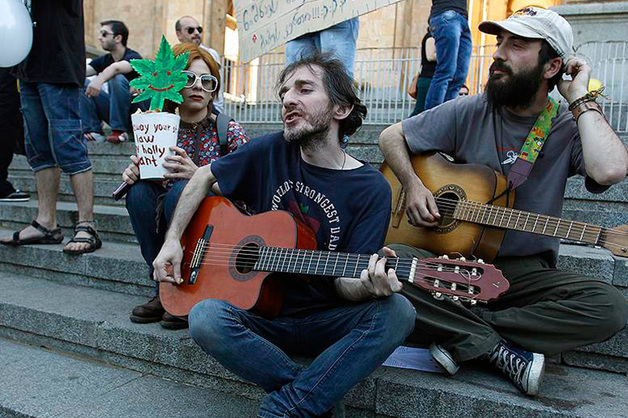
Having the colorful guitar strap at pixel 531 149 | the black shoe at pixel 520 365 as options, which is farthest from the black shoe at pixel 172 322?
the colorful guitar strap at pixel 531 149

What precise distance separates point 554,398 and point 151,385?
1.72m

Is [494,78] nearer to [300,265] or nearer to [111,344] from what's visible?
[300,265]

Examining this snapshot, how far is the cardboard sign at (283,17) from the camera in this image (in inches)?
131

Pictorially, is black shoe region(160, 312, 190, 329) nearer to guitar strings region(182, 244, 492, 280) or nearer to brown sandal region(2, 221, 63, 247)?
guitar strings region(182, 244, 492, 280)

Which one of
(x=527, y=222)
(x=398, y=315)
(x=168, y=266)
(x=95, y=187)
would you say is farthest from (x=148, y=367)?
(x=95, y=187)

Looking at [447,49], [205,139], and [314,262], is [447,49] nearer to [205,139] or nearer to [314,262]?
[205,139]

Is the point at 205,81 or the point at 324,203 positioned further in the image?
the point at 205,81

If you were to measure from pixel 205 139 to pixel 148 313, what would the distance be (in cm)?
96

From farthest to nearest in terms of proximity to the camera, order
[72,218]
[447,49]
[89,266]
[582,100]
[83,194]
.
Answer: [447,49]
[72,218]
[83,194]
[89,266]
[582,100]

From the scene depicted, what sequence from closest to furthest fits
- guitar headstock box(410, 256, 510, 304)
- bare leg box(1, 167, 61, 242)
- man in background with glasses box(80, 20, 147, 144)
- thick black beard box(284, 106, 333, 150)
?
guitar headstock box(410, 256, 510, 304), thick black beard box(284, 106, 333, 150), bare leg box(1, 167, 61, 242), man in background with glasses box(80, 20, 147, 144)

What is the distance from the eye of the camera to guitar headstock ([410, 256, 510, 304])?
1.81 meters

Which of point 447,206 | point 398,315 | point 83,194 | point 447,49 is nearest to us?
point 398,315

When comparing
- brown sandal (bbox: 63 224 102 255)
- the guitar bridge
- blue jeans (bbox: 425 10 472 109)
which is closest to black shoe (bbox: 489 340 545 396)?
the guitar bridge

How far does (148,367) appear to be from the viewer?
8.79 feet
